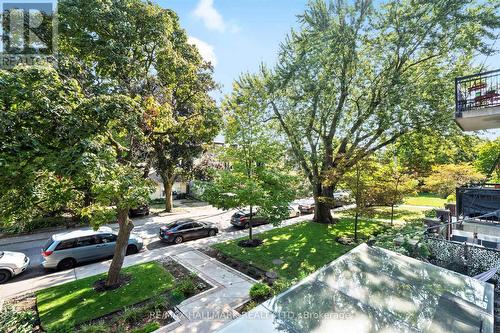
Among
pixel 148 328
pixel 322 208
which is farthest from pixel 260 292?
pixel 322 208

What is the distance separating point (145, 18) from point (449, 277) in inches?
463

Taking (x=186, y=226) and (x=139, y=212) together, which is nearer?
(x=186, y=226)

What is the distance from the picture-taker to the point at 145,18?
892cm

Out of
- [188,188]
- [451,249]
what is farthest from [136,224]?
[451,249]

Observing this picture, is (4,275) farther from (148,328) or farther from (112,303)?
(148,328)

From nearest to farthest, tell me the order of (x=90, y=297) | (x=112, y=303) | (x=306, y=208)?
(x=112, y=303) → (x=90, y=297) → (x=306, y=208)

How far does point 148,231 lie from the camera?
56.3 feet

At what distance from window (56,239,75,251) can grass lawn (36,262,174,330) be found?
2.26 m

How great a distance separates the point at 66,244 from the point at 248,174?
916cm

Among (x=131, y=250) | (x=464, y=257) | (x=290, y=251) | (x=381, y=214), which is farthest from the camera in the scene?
(x=381, y=214)

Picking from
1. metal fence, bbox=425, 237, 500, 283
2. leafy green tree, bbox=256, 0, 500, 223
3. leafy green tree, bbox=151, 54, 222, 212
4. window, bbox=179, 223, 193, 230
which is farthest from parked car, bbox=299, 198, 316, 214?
metal fence, bbox=425, 237, 500, 283

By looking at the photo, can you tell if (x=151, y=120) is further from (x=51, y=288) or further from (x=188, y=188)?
(x=188, y=188)

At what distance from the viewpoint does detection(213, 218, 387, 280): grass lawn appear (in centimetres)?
1070

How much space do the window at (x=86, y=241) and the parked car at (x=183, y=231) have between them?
369cm
